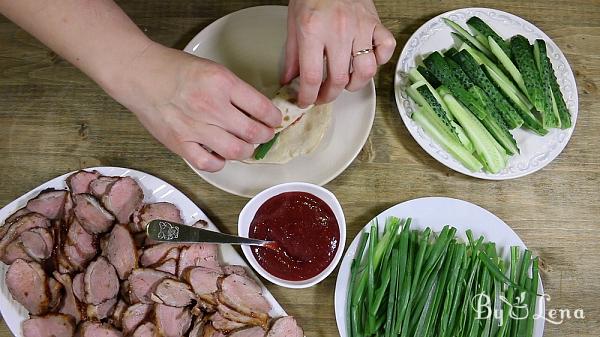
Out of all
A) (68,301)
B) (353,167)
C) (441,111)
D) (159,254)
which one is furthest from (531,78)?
(68,301)

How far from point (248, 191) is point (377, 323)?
62cm

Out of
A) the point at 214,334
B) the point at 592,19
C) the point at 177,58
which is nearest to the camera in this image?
the point at 177,58

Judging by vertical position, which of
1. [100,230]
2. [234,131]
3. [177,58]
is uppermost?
[177,58]

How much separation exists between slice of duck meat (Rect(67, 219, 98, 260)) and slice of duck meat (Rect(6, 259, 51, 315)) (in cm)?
14

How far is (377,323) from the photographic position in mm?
1927

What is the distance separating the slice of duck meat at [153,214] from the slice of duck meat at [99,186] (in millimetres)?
135

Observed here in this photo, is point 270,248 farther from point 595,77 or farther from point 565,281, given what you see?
point 595,77

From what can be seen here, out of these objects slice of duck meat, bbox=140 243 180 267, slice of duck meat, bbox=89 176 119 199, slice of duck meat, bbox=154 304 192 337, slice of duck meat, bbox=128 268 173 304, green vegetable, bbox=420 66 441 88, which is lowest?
slice of duck meat, bbox=154 304 192 337

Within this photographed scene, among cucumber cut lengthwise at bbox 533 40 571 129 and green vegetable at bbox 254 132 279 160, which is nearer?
green vegetable at bbox 254 132 279 160

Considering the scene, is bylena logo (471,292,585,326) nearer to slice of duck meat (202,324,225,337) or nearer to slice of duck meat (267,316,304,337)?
slice of duck meat (267,316,304,337)

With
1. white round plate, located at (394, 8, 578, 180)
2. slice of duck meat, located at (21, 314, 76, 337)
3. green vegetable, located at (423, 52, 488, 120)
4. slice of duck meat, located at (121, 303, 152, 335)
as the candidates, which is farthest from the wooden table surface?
slice of duck meat, located at (21, 314, 76, 337)

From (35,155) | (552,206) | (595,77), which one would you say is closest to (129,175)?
(35,155)

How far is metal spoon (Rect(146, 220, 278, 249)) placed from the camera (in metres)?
1.87

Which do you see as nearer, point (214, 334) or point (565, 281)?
point (214, 334)
